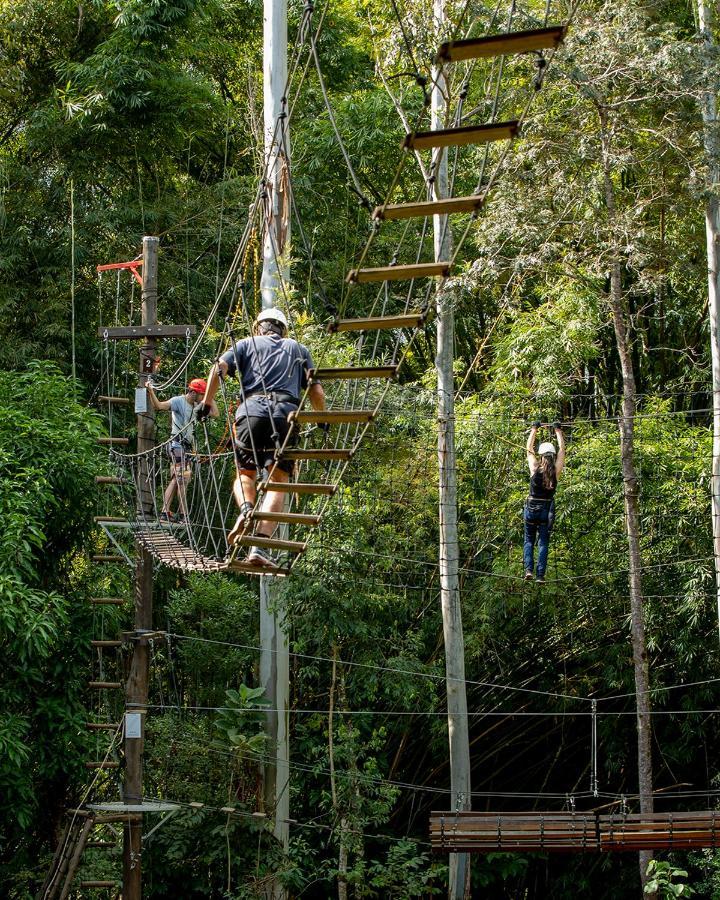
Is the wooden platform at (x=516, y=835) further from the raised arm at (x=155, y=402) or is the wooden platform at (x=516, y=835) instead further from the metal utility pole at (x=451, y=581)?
the raised arm at (x=155, y=402)

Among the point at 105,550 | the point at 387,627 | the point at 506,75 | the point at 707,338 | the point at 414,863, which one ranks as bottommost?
the point at 414,863

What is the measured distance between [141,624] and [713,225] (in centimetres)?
450

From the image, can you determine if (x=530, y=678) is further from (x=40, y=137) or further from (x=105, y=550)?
(x=40, y=137)

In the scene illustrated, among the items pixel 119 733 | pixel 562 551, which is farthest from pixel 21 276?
pixel 562 551

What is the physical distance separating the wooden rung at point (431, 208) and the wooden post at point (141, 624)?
14.4 feet

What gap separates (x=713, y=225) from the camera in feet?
29.2

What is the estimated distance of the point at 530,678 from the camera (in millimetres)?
10109

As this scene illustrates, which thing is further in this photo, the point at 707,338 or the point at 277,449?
the point at 707,338

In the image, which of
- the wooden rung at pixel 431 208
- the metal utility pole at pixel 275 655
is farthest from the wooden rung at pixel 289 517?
the metal utility pole at pixel 275 655

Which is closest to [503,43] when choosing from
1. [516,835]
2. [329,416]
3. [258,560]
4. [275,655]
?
[329,416]

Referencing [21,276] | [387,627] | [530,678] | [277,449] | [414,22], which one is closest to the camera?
[277,449]

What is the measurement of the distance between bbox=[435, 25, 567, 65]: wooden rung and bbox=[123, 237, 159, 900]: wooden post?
4.98m

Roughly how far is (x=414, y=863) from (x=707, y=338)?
195 inches

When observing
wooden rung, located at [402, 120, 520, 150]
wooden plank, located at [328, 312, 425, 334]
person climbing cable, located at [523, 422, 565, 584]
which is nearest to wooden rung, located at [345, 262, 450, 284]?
wooden plank, located at [328, 312, 425, 334]
